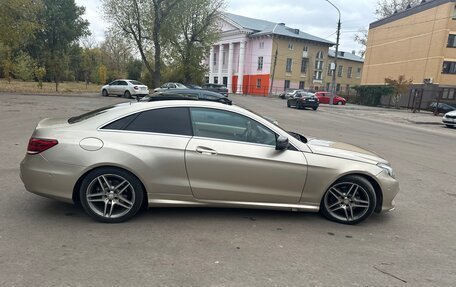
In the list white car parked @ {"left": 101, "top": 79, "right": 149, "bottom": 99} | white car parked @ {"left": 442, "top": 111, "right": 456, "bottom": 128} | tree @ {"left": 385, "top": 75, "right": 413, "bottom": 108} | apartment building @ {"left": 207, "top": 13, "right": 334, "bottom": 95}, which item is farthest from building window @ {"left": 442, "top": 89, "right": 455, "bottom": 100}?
white car parked @ {"left": 101, "top": 79, "right": 149, "bottom": 99}

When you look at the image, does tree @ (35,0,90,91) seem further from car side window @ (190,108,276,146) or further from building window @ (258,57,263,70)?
car side window @ (190,108,276,146)

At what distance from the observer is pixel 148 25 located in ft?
109

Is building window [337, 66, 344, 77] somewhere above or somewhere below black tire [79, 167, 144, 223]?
above

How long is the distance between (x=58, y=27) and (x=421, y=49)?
41820 millimetres

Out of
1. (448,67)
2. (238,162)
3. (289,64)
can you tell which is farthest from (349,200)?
(289,64)

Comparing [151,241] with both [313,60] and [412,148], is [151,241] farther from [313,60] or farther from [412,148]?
[313,60]

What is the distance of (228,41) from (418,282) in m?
65.4

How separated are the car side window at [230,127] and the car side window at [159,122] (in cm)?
12

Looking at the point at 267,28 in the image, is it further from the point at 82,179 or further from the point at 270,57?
the point at 82,179

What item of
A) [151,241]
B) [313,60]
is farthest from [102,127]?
[313,60]

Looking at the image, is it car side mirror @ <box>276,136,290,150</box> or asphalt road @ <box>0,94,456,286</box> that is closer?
asphalt road @ <box>0,94,456,286</box>

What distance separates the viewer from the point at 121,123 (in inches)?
163

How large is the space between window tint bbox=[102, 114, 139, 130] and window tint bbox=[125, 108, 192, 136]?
4cm

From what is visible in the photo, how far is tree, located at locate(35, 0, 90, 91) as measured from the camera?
3566 centimetres
